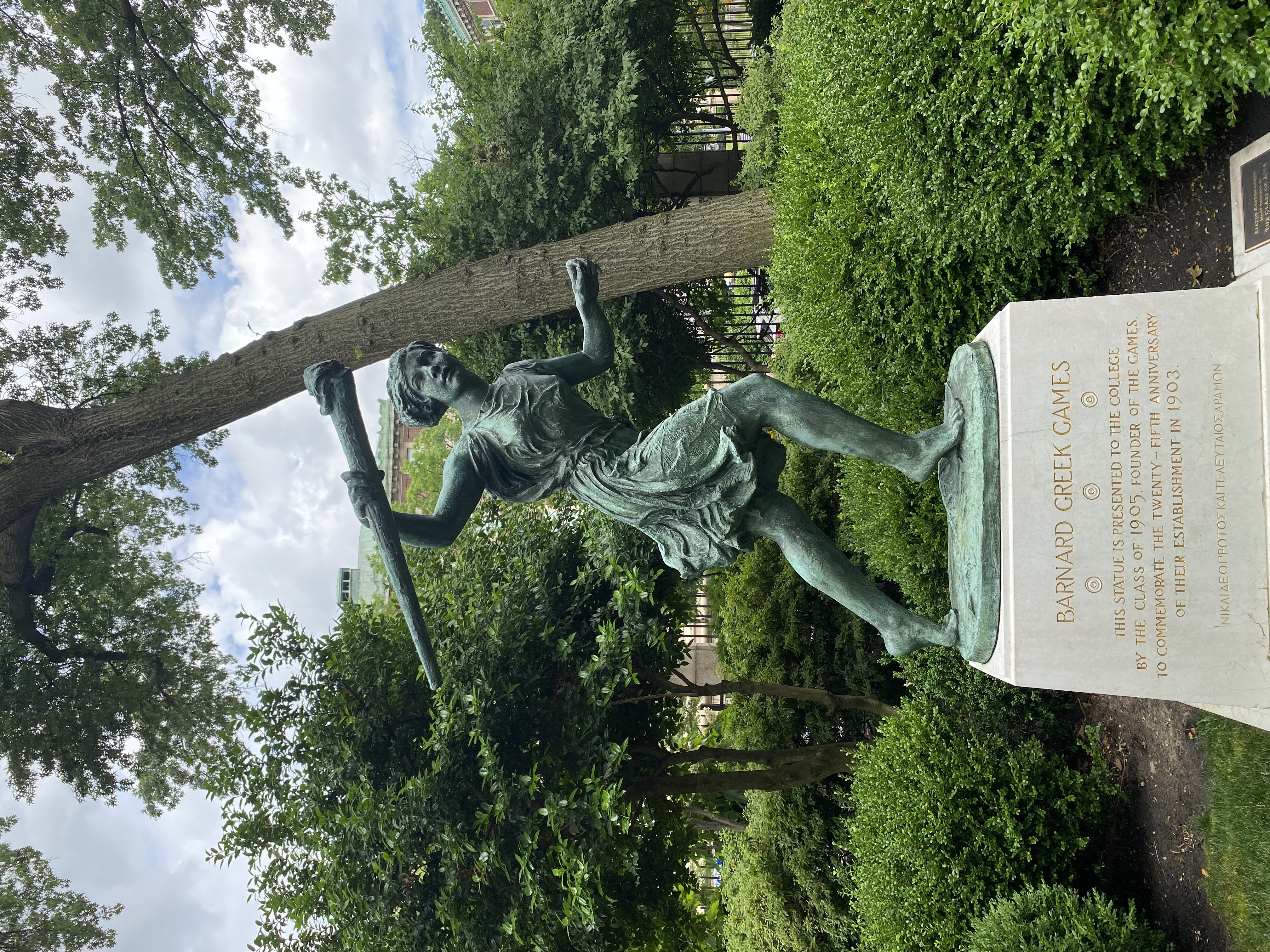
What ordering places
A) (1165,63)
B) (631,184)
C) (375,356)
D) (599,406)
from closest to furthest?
(1165,63) → (375,356) → (631,184) → (599,406)

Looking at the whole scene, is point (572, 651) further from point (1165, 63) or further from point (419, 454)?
point (419, 454)

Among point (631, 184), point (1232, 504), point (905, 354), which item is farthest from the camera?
point (631, 184)

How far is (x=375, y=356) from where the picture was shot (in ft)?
26.9

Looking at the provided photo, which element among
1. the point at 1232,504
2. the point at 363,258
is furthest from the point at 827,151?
the point at 363,258

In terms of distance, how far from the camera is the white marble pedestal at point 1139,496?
2.88m

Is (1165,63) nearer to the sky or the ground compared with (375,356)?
nearer to the ground

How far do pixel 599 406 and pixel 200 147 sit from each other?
5.99 metres

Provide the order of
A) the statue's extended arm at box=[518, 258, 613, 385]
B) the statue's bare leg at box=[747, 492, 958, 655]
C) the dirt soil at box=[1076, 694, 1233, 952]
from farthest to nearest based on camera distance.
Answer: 1. the dirt soil at box=[1076, 694, 1233, 952]
2. the statue's extended arm at box=[518, 258, 613, 385]
3. the statue's bare leg at box=[747, 492, 958, 655]

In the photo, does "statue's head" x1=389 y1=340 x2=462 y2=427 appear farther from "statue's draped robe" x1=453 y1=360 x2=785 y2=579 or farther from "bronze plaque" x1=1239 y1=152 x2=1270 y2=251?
"bronze plaque" x1=1239 y1=152 x2=1270 y2=251

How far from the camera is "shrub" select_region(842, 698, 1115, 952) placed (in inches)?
206

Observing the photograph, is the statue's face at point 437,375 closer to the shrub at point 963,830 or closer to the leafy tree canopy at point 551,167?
the shrub at point 963,830

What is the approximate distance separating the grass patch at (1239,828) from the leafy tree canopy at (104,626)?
9136 millimetres

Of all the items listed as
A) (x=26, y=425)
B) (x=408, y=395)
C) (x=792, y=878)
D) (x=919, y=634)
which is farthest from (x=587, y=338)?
(x=792, y=878)

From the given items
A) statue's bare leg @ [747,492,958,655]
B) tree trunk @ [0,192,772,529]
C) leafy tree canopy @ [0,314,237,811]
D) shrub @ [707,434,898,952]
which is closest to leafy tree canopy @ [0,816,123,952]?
leafy tree canopy @ [0,314,237,811]
